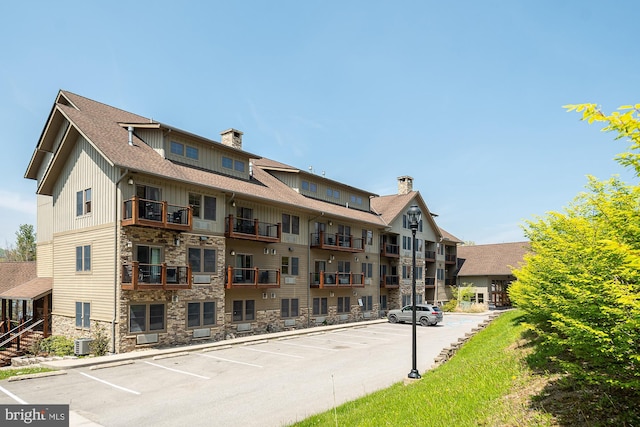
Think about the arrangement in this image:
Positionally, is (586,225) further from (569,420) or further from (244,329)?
(244,329)

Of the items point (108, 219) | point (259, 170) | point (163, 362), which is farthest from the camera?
point (259, 170)

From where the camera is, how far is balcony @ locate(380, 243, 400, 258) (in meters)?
40.8

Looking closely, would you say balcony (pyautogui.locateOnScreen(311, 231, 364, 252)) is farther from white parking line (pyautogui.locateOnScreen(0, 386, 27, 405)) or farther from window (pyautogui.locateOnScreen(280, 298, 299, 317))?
white parking line (pyautogui.locateOnScreen(0, 386, 27, 405))

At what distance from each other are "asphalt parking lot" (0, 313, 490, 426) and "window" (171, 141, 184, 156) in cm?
1076

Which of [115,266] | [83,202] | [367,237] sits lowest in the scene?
[115,266]

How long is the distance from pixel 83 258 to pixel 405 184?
1278 inches

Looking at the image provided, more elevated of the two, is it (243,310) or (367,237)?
(367,237)

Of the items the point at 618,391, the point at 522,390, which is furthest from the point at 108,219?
the point at 618,391

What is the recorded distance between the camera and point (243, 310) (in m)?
26.5

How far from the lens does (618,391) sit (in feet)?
24.3

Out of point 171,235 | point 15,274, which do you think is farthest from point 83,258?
point 15,274

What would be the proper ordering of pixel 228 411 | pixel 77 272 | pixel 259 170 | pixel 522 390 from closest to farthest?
1. pixel 522 390
2. pixel 228 411
3. pixel 77 272
4. pixel 259 170

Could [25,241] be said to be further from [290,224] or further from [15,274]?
[290,224]

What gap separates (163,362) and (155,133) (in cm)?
1251
